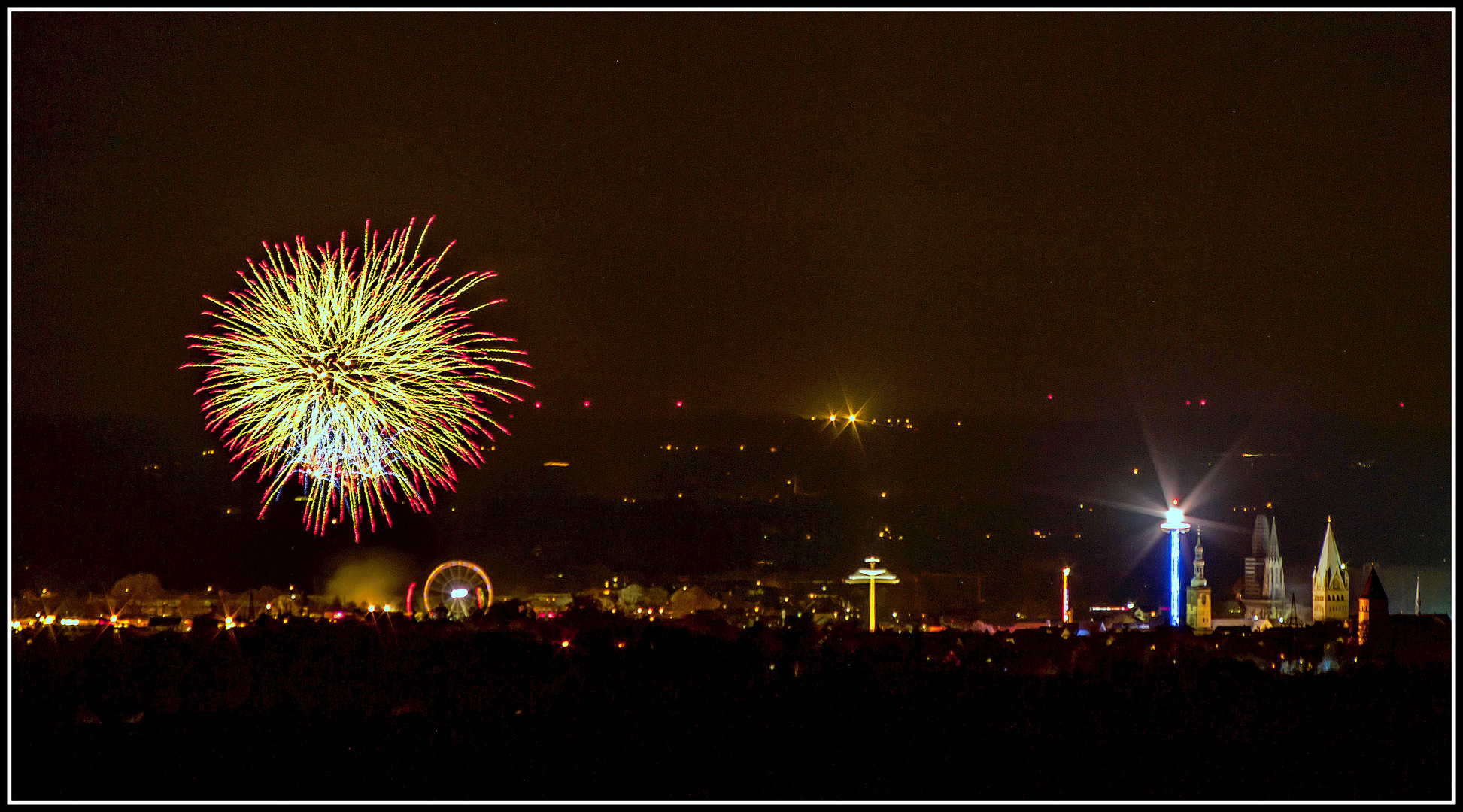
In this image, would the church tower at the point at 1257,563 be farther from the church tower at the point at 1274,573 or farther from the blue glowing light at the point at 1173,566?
the blue glowing light at the point at 1173,566

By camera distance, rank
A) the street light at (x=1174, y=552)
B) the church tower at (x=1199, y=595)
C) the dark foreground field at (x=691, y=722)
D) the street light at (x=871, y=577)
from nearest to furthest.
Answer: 1. the dark foreground field at (x=691, y=722)
2. the street light at (x=871, y=577)
3. the church tower at (x=1199, y=595)
4. the street light at (x=1174, y=552)

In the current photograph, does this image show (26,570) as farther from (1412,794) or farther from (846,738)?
(1412,794)

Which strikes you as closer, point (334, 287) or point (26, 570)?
point (334, 287)

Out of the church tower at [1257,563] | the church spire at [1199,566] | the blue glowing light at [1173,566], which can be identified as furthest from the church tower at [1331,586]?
the blue glowing light at [1173,566]

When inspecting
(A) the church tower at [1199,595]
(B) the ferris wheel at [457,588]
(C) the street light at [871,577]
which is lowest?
(A) the church tower at [1199,595]

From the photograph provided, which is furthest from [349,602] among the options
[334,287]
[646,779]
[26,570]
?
[646,779]

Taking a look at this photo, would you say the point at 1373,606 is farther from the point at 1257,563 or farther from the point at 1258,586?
the point at 1258,586
